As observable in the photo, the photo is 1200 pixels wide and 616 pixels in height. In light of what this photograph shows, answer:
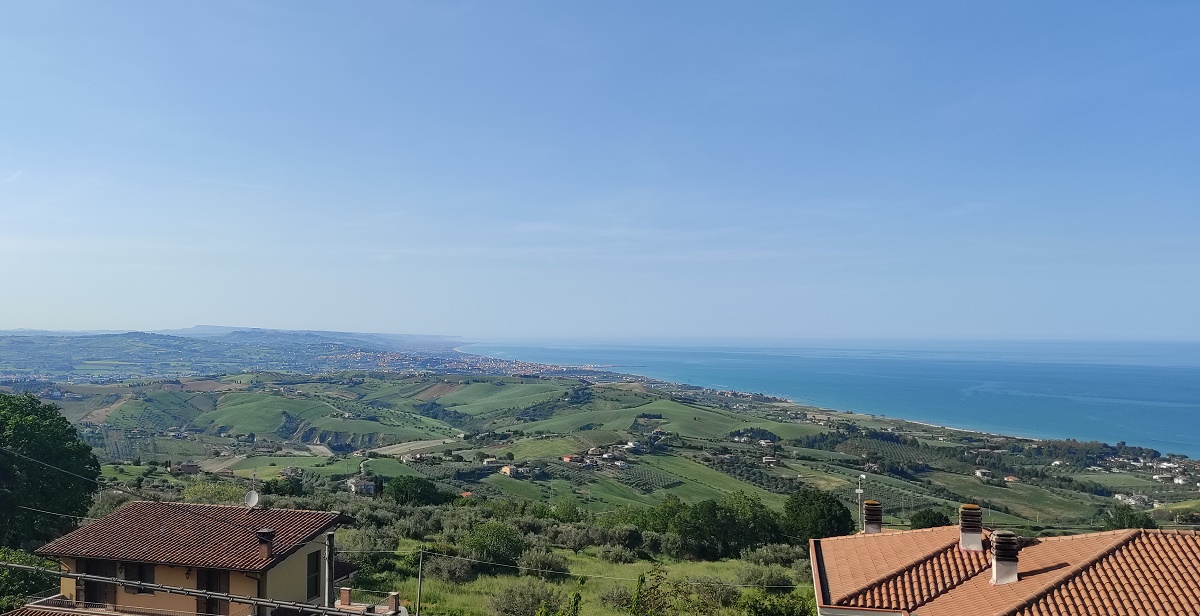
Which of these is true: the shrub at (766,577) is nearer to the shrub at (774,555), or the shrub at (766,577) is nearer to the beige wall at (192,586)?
the shrub at (774,555)

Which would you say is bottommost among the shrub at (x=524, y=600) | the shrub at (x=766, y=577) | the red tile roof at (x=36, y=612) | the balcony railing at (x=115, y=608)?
the shrub at (x=766, y=577)

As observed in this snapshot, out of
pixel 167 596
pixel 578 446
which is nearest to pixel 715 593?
pixel 167 596

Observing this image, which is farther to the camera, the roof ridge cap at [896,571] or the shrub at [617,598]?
the shrub at [617,598]

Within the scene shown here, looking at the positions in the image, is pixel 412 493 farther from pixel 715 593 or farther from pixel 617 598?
pixel 715 593

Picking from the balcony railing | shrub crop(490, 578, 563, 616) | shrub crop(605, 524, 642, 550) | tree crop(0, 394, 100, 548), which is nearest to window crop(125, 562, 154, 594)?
the balcony railing

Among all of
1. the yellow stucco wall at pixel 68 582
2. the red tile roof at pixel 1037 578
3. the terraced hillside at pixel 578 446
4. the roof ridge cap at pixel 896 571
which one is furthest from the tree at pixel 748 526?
the yellow stucco wall at pixel 68 582

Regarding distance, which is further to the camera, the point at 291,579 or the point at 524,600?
the point at 524,600

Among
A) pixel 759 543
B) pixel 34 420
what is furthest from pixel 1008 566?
pixel 34 420
